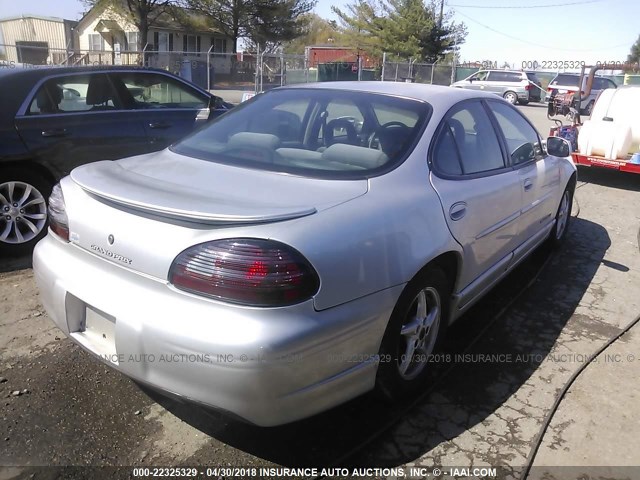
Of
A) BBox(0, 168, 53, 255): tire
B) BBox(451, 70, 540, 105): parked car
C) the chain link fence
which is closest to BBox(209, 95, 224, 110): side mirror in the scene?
BBox(0, 168, 53, 255): tire

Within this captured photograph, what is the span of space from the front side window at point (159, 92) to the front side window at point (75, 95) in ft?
0.76

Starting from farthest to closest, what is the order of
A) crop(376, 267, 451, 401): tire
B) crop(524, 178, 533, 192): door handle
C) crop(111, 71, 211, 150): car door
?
crop(111, 71, 211, 150): car door < crop(524, 178, 533, 192): door handle < crop(376, 267, 451, 401): tire

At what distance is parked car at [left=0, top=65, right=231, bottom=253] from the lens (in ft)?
15.2

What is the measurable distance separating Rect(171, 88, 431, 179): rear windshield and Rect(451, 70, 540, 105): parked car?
27062 millimetres

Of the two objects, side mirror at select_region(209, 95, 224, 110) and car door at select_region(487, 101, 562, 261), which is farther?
side mirror at select_region(209, 95, 224, 110)

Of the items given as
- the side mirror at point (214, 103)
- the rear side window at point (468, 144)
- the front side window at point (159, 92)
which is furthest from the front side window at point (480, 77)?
the rear side window at point (468, 144)

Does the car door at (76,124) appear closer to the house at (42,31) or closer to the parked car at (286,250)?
the parked car at (286,250)

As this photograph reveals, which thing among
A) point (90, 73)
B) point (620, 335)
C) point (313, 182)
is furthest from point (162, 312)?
point (90, 73)

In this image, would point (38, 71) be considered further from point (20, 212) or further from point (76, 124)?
point (20, 212)

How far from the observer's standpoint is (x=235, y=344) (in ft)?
6.40

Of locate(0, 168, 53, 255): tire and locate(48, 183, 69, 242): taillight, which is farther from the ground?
locate(48, 183, 69, 242): taillight

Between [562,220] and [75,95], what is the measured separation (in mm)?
4901

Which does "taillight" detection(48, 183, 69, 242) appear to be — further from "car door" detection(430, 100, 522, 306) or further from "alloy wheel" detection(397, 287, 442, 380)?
"car door" detection(430, 100, 522, 306)

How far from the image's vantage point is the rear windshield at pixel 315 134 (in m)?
2.79
